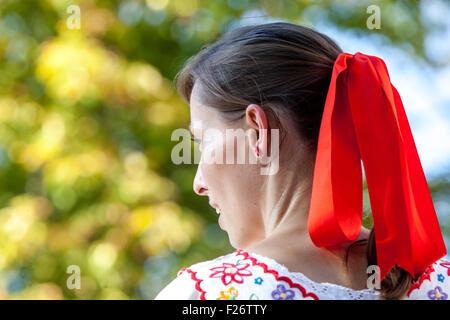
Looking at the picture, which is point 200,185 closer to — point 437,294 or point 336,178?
point 336,178

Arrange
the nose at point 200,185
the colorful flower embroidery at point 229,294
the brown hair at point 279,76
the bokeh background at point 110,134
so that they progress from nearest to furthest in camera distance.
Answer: the colorful flower embroidery at point 229,294, the brown hair at point 279,76, the nose at point 200,185, the bokeh background at point 110,134

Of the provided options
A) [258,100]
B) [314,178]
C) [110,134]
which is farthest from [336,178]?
[110,134]

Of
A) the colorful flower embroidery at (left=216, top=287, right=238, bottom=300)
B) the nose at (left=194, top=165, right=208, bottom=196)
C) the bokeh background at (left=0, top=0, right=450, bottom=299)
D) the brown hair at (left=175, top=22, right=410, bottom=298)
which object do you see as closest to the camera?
the colorful flower embroidery at (left=216, top=287, right=238, bottom=300)

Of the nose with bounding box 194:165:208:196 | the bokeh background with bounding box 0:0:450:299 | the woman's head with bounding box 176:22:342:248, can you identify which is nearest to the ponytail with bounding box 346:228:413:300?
the woman's head with bounding box 176:22:342:248

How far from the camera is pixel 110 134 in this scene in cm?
275

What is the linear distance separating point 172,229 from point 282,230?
1.74m

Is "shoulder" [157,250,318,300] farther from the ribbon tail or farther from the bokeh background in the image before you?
the bokeh background

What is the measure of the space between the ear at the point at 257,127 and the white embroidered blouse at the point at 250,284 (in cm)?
15

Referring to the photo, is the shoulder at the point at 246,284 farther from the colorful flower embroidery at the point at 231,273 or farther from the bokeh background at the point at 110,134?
the bokeh background at the point at 110,134

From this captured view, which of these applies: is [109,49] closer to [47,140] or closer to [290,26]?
[47,140]

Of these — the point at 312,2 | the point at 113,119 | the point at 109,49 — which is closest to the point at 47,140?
the point at 113,119

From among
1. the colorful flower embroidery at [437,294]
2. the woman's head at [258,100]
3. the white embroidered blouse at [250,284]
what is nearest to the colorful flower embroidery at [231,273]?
the white embroidered blouse at [250,284]

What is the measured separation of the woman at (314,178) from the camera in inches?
28.9

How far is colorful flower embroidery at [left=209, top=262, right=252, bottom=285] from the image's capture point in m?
0.71
